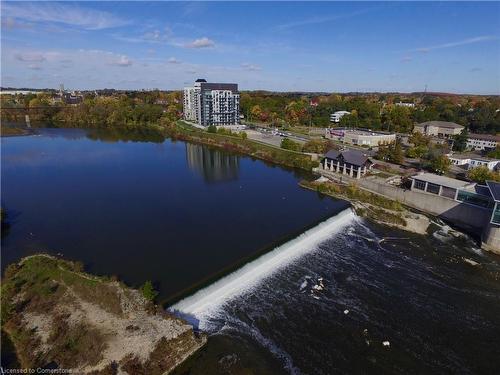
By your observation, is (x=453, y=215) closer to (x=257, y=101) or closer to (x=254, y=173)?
(x=254, y=173)

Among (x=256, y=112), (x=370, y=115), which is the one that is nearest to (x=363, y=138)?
(x=370, y=115)

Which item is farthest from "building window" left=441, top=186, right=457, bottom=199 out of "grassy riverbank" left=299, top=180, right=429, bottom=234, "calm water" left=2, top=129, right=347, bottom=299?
"calm water" left=2, top=129, right=347, bottom=299

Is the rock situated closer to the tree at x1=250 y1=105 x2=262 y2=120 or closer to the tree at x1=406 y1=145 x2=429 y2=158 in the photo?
the tree at x1=406 y1=145 x2=429 y2=158

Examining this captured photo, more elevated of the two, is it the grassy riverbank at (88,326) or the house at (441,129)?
the house at (441,129)

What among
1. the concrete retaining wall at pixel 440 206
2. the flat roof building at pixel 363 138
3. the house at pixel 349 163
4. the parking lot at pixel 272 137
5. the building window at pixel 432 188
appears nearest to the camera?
the concrete retaining wall at pixel 440 206

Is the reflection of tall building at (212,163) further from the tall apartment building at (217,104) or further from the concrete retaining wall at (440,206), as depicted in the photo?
the concrete retaining wall at (440,206)

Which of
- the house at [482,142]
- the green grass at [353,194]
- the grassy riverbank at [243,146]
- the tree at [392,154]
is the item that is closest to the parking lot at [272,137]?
the grassy riverbank at [243,146]
